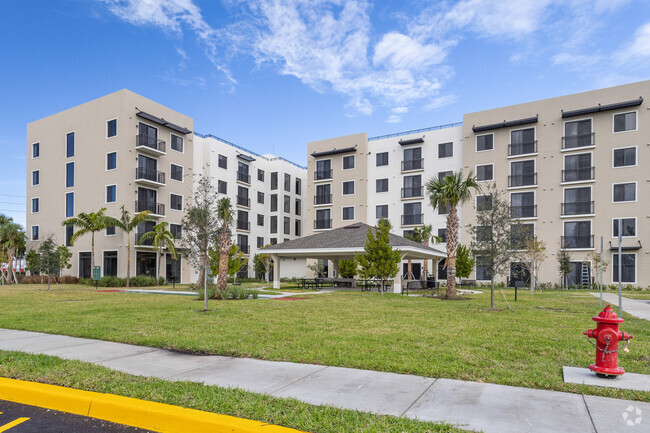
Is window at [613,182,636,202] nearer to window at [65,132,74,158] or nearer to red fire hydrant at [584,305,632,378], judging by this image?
red fire hydrant at [584,305,632,378]

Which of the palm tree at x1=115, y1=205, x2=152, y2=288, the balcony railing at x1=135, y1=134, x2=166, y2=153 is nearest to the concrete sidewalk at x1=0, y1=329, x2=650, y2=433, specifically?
the palm tree at x1=115, y1=205, x2=152, y2=288

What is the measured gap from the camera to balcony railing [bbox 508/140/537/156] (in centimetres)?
4200

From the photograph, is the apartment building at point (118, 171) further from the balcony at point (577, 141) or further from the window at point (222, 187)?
the balcony at point (577, 141)

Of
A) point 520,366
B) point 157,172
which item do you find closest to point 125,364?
point 520,366

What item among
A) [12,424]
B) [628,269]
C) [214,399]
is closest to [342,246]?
[214,399]

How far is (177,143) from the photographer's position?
1805 inches

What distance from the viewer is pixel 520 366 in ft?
23.5

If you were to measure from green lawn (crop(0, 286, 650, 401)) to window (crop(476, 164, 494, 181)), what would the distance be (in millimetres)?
30109

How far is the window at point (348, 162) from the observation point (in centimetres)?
5166

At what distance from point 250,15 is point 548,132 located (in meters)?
32.2

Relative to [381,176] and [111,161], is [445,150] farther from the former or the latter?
[111,161]

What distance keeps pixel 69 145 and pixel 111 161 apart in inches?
270

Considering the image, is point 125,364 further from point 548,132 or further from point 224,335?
point 548,132

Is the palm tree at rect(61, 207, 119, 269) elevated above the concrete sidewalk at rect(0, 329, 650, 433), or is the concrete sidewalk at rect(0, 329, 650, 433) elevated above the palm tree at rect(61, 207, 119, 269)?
the palm tree at rect(61, 207, 119, 269)
